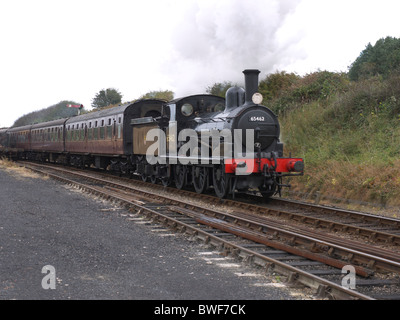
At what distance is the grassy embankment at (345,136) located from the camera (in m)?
11.4

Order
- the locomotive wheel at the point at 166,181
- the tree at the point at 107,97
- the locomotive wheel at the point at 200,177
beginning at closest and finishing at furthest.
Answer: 1. the locomotive wheel at the point at 200,177
2. the locomotive wheel at the point at 166,181
3. the tree at the point at 107,97

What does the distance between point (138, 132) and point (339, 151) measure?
7.18 metres

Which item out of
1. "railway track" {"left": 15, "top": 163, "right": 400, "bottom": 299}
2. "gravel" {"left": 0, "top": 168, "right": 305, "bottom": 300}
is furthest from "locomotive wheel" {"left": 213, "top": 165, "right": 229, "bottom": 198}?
"gravel" {"left": 0, "top": 168, "right": 305, "bottom": 300}

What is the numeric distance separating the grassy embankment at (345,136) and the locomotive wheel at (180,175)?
3.39m

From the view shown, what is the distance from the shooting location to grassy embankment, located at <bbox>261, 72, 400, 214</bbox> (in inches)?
449

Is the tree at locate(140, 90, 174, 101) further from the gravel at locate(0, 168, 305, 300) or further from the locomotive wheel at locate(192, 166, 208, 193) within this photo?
the gravel at locate(0, 168, 305, 300)

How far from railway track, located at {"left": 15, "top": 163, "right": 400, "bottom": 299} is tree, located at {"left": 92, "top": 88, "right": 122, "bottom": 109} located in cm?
5584

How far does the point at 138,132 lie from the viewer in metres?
16.5

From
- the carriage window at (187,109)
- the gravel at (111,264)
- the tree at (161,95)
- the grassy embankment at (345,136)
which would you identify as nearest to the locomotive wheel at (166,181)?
the carriage window at (187,109)

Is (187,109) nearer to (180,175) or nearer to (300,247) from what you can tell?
(180,175)

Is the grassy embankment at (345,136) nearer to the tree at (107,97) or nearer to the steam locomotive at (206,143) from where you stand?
the steam locomotive at (206,143)

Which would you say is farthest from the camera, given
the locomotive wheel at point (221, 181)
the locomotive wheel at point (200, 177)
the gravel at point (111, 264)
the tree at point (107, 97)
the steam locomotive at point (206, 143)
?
the tree at point (107, 97)
